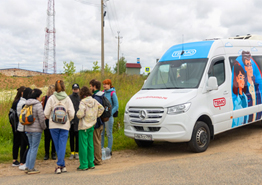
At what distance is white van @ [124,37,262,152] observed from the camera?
23.0 ft

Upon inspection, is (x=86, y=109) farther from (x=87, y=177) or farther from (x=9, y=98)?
(x=9, y=98)

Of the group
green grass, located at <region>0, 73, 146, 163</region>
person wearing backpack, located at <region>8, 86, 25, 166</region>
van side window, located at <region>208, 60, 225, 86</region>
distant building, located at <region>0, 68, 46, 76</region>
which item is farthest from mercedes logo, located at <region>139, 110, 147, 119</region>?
distant building, located at <region>0, 68, 46, 76</region>

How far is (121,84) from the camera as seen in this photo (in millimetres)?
17766

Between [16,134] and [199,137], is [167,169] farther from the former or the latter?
[16,134]

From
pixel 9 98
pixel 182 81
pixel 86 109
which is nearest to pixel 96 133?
pixel 86 109

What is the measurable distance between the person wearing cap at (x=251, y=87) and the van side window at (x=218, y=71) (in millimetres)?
1300

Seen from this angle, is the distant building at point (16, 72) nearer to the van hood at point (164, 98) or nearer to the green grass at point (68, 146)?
the green grass at point (68, 146)

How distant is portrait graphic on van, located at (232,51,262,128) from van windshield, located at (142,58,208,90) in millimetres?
1415

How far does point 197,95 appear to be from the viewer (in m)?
7.28

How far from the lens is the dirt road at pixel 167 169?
5141 millimetres

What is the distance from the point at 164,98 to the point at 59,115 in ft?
8.66

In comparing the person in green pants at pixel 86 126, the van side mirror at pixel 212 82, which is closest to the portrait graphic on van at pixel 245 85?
the van side mirror at pixel 212 82

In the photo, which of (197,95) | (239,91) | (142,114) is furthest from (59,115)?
(239,91)

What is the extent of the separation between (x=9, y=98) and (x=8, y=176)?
22.4 feet
